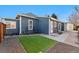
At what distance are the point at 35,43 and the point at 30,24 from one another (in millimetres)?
282

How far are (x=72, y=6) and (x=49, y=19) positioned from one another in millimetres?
373

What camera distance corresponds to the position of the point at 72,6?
12.8 feet

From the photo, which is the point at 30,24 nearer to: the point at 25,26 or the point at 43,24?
the point at 25,26

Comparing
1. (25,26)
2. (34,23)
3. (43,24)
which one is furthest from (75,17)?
(25,26)

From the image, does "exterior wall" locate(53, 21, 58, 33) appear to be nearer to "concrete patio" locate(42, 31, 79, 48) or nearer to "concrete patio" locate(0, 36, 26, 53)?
"concrete patio" locate(42, 31, 79, 48)

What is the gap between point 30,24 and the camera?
3943mm

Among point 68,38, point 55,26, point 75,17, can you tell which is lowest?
point 68,38

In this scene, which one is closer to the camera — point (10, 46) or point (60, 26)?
point (10, 46)

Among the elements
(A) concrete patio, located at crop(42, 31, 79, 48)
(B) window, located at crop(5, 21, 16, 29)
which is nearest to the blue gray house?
(B) window, located at crop(5, 21, 16, 29)

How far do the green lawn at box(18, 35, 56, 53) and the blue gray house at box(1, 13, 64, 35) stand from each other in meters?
0.09

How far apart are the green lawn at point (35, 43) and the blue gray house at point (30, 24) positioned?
0.09 metres

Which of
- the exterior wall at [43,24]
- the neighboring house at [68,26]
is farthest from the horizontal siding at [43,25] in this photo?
the neighboring house at [68,26]

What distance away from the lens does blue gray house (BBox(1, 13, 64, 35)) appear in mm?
3896
